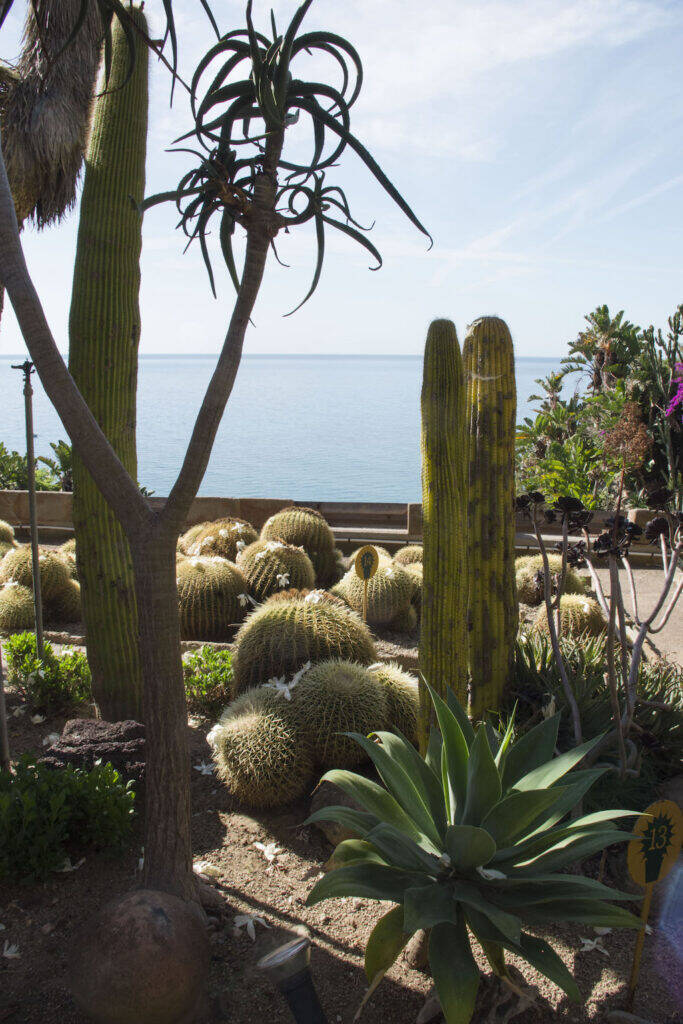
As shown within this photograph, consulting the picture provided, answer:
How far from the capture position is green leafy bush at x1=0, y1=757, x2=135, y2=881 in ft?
9.11

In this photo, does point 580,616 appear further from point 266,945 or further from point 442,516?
A: point 266,945

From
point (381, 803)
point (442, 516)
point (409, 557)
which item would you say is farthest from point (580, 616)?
point (381, 803)

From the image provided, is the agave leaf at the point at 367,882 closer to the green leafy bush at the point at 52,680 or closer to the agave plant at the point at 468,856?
the agave plant at the point at 468,856

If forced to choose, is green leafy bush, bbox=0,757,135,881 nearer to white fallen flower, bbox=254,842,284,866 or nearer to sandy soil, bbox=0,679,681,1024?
sandy soil, bbox=0,679,681,1024

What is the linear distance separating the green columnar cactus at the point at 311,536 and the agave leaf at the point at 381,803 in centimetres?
501

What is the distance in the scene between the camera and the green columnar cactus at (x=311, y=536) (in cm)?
727

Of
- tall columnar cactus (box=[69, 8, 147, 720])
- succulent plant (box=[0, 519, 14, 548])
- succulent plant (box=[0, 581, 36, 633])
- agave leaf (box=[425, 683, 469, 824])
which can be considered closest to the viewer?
agave leaf (box=[425, 683, 469, 824])

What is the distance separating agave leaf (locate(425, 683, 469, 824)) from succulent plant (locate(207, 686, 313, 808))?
1388 mm

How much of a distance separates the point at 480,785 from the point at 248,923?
42.8 inches

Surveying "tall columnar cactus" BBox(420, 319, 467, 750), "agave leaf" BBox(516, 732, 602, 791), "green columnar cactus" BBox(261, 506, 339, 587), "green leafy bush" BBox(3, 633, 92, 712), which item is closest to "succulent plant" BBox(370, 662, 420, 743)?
"tall columnar cactus" BBox(420, 319, 467, 750)

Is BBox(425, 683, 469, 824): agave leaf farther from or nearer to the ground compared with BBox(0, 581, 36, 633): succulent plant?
farther from the ground

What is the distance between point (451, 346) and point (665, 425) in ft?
27.5

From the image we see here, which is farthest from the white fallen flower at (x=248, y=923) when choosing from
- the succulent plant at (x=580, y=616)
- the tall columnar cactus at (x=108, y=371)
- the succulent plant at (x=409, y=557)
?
the succulent plant at (x=409, y=557)

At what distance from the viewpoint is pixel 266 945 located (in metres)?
2.49
